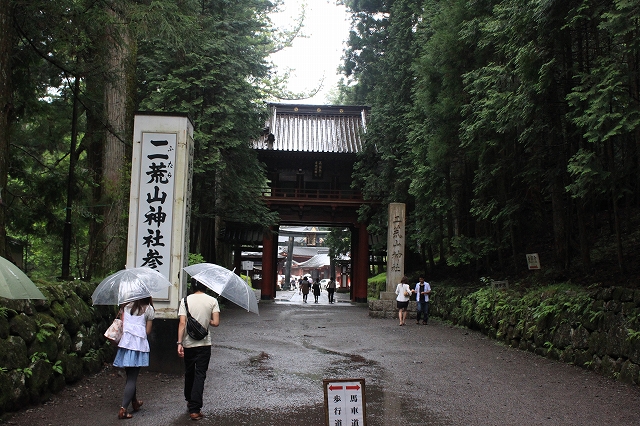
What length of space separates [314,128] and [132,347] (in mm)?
25392

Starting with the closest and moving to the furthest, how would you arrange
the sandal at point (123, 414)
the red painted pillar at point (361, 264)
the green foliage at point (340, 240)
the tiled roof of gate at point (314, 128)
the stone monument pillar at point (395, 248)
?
the sandal at point (123, 414)
the stone monument pillar at point (395, 248)
the tiled roof of gate at point (314, 128)
the red painted pillar at point (361, 264)
the green foliage at point (340, 240)

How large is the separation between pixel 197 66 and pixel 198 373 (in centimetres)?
1396

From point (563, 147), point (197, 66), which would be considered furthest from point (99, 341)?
point (197, 66)

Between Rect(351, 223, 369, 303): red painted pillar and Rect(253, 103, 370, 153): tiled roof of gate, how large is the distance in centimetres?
415

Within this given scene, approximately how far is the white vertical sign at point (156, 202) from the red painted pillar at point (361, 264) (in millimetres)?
20144

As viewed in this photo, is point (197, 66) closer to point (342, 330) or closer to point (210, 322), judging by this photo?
point (342, 330)

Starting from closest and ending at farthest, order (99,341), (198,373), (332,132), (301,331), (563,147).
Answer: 1. (198,373)
2. (99,341)
3. (563,147)
4. (301,331)
5. (332,132)

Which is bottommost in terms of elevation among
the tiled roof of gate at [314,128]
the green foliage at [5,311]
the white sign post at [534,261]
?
the green foliage at [5,311]

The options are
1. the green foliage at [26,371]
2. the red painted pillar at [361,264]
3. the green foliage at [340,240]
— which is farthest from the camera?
the green foliage at [340,240]

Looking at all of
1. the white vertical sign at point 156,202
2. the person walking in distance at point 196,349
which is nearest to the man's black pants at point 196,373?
the person walking in distance at point 196,349

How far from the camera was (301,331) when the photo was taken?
613 inches

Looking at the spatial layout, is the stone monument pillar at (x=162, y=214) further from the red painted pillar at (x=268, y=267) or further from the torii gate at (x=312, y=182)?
the red painted pillar at (x=268, y=267)

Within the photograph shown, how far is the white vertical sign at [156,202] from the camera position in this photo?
8.81 m

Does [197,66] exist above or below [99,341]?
above
